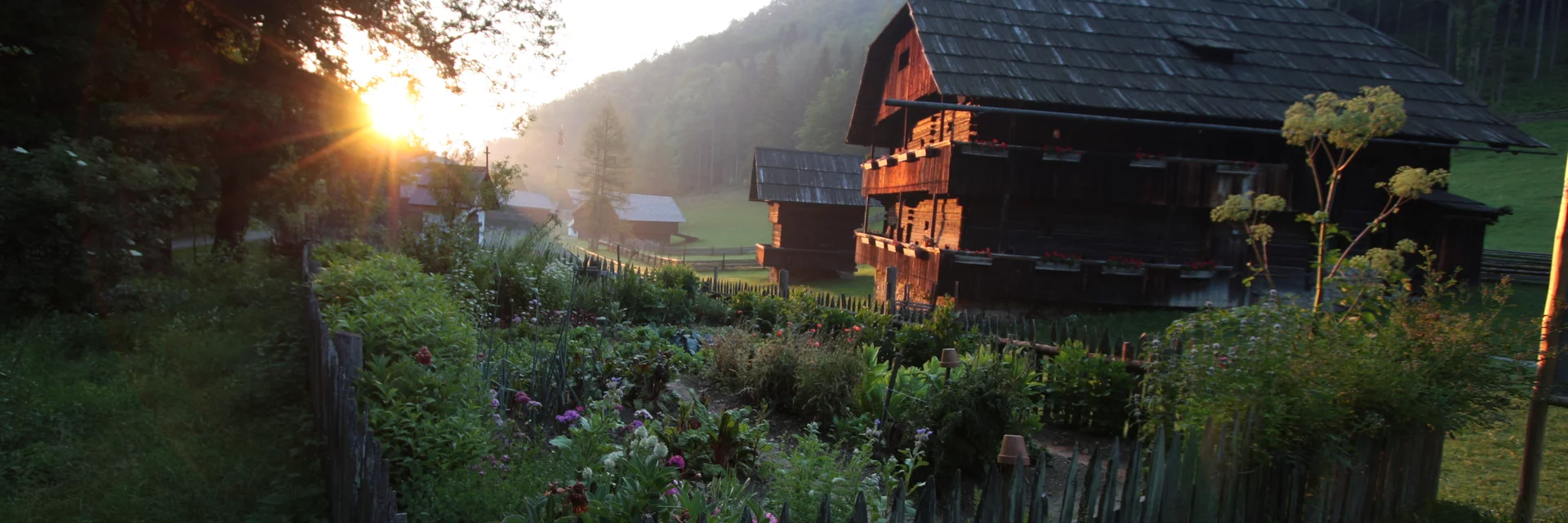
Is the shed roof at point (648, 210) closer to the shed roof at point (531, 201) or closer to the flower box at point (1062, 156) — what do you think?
the shed roof at point (531, 201)

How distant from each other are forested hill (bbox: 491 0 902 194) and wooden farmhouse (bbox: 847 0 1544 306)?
48.0 metres

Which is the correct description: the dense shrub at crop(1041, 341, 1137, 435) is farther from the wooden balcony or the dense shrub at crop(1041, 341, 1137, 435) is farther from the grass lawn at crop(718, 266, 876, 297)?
the grass lawn at crop(718, 266, 876, 297)

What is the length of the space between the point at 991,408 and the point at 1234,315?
1680 mm

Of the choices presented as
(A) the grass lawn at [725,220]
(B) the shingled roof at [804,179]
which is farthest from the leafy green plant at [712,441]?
(A) the grass lawn at [725,220]

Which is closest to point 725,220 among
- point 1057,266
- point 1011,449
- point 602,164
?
point 602,164

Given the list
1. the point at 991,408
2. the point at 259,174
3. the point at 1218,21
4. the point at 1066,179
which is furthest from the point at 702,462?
the point at 1218,21

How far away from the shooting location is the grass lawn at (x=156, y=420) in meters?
4.26

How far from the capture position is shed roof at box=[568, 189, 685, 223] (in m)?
59.4

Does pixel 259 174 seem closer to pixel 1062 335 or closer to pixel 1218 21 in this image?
pixel 1062 335

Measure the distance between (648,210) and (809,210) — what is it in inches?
1255

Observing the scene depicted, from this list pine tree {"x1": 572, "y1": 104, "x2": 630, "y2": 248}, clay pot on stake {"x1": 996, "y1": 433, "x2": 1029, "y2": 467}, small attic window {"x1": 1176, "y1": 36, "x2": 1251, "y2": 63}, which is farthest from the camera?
pine tree {"x1": 572, "y1": 104, "x2": 630, "y2": 248}

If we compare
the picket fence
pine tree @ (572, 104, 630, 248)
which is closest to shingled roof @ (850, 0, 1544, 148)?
the picket fence

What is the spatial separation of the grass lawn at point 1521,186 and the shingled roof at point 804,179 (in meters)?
20.9

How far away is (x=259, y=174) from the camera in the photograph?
611 inches
